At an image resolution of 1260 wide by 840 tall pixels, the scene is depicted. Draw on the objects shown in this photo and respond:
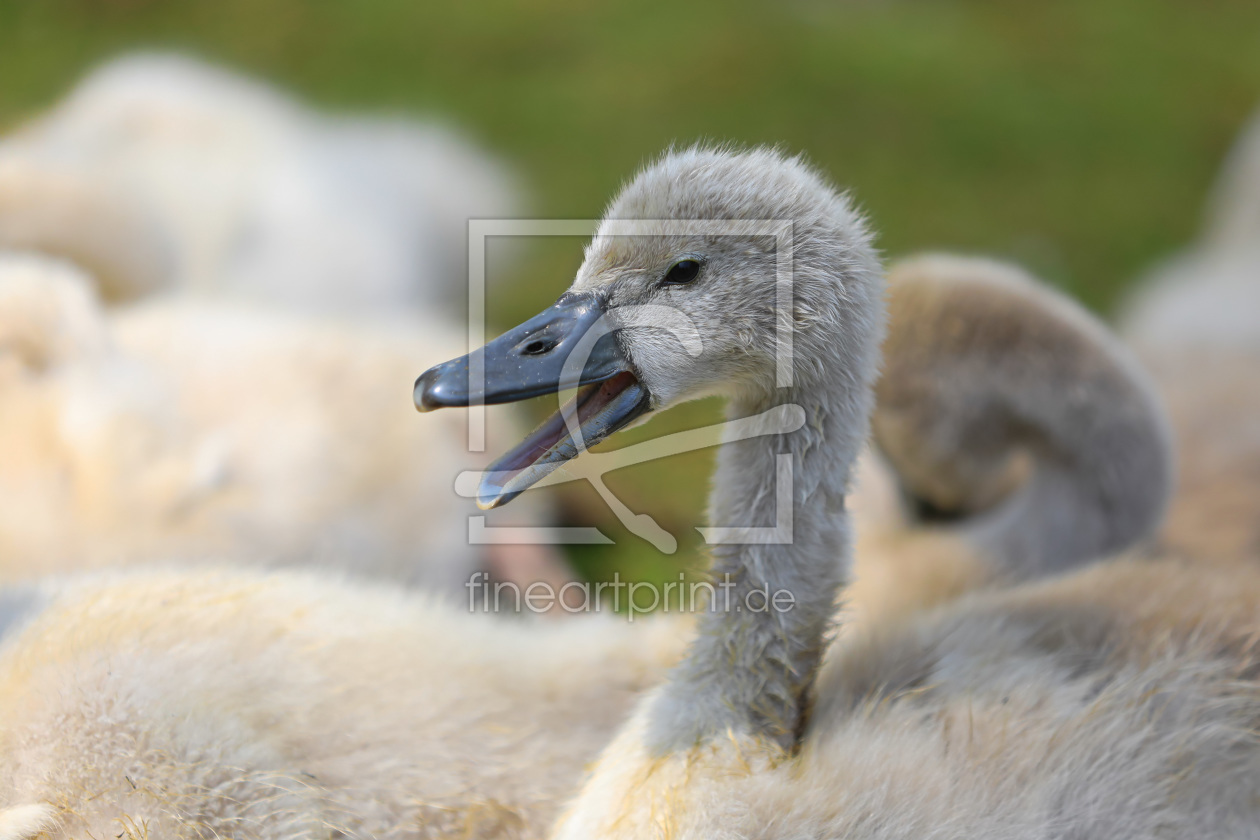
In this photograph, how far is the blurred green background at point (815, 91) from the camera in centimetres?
473

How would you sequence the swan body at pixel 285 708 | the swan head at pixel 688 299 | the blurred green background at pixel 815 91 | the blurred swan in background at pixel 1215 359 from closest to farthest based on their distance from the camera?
the swan body at pixel 285 708, the swan head at pixel 688 299, the blurred swan in background at pixel 1215 359, the blurred green background at pixel 815 91

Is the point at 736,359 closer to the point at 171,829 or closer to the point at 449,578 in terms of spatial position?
the point at 171,829

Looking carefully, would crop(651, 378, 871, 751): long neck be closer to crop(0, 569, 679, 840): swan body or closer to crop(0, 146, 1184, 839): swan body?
crop(0, 146, 1184, 839): swan body

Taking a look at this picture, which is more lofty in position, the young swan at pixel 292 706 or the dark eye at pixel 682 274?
the dark eye at pixel 682 274

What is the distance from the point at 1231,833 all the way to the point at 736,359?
89 cm

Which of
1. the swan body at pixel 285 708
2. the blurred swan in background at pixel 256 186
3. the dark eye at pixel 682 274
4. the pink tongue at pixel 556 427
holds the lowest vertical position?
the swan body at pixel 285 708

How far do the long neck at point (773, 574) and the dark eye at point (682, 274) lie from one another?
20 cm

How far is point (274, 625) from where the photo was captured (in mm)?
1461

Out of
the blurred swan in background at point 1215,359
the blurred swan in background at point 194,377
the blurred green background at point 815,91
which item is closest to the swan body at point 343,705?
the blurred swan in background at point 194,377

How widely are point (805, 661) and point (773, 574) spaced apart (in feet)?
0.43

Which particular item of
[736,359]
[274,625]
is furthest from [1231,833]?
[274,625]

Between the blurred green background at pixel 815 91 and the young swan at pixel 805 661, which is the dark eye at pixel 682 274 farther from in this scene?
the blurred green background at pixel 815 91

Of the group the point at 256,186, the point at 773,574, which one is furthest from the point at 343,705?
the point at 256,186

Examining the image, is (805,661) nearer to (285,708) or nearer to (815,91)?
(285,708)
